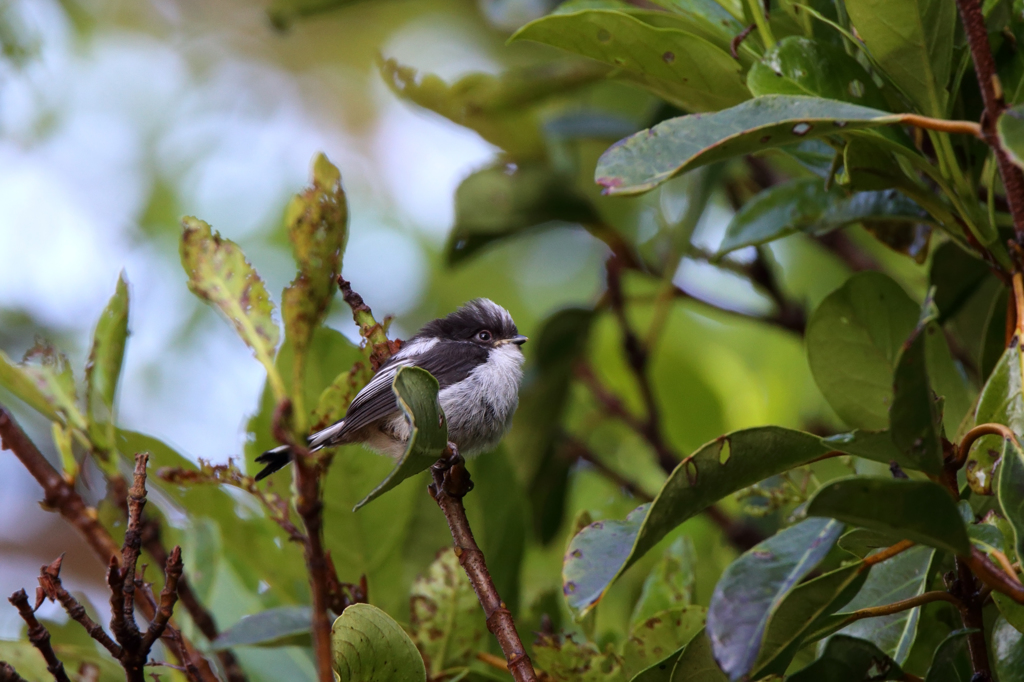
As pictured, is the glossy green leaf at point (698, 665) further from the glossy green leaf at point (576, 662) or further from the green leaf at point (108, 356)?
the green leaf at point (108, 356)

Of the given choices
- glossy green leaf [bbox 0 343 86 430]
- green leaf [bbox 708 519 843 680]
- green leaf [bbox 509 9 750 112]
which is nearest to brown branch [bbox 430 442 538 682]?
green leaf [bbox 708 519 843 680]

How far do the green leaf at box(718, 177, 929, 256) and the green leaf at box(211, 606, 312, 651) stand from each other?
4.36 ft

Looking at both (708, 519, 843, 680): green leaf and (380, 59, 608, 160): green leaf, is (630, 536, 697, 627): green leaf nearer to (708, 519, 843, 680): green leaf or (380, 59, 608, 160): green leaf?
(708, 519, 843, 680): green leaf

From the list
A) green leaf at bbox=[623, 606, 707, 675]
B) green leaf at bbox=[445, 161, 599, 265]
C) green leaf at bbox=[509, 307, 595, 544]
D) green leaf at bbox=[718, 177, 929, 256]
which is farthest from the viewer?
green leaf at bbox=[509, 307, 595, 544]

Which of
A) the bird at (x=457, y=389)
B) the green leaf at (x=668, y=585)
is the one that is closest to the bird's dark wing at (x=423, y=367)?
the bird at (x=457, y=389)

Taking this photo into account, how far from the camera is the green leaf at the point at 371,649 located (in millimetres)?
1430

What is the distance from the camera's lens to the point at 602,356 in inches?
171

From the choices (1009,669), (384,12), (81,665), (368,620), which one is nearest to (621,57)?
(368,620)

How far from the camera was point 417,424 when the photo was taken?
1264 mm

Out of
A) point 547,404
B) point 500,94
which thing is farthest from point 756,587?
point 500,94

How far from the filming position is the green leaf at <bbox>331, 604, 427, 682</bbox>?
1.43 meters

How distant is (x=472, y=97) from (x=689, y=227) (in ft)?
3.03

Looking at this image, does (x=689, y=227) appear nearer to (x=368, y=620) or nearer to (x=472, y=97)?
(x=472, y=97)

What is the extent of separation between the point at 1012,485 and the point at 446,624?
3.94 ft
